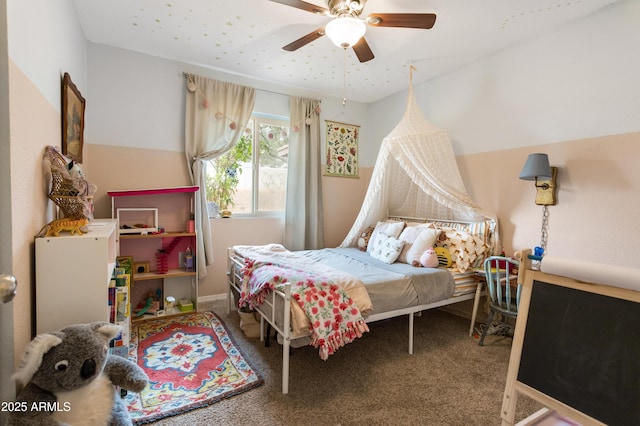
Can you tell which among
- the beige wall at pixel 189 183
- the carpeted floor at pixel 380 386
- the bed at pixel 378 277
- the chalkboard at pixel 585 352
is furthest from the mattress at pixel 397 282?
the beige wall at pixel 189 183

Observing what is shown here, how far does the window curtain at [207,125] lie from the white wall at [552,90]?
2.50 m

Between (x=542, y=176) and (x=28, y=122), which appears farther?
(x=542, y=176)

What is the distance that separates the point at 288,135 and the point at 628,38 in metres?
3.36

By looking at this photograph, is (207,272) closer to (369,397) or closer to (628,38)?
(369,397)

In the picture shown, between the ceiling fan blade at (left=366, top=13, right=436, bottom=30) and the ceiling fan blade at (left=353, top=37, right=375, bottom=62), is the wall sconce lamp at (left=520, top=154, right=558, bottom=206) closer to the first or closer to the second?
the ceiling fan blade at (left=366, top=13, right=436, bottom=30)

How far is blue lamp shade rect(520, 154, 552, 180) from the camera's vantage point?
2465 mm

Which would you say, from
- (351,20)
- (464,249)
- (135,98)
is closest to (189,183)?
(135,98)

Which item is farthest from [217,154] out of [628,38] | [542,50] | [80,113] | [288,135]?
[628,38]

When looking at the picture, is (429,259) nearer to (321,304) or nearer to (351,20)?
(321,304)

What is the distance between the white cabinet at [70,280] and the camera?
142cm

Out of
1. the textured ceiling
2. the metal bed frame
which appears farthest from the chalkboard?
the textured ceiling

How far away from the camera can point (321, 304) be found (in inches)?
79.1

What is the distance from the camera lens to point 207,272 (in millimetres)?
3609

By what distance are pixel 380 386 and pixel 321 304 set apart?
2.35 ft
